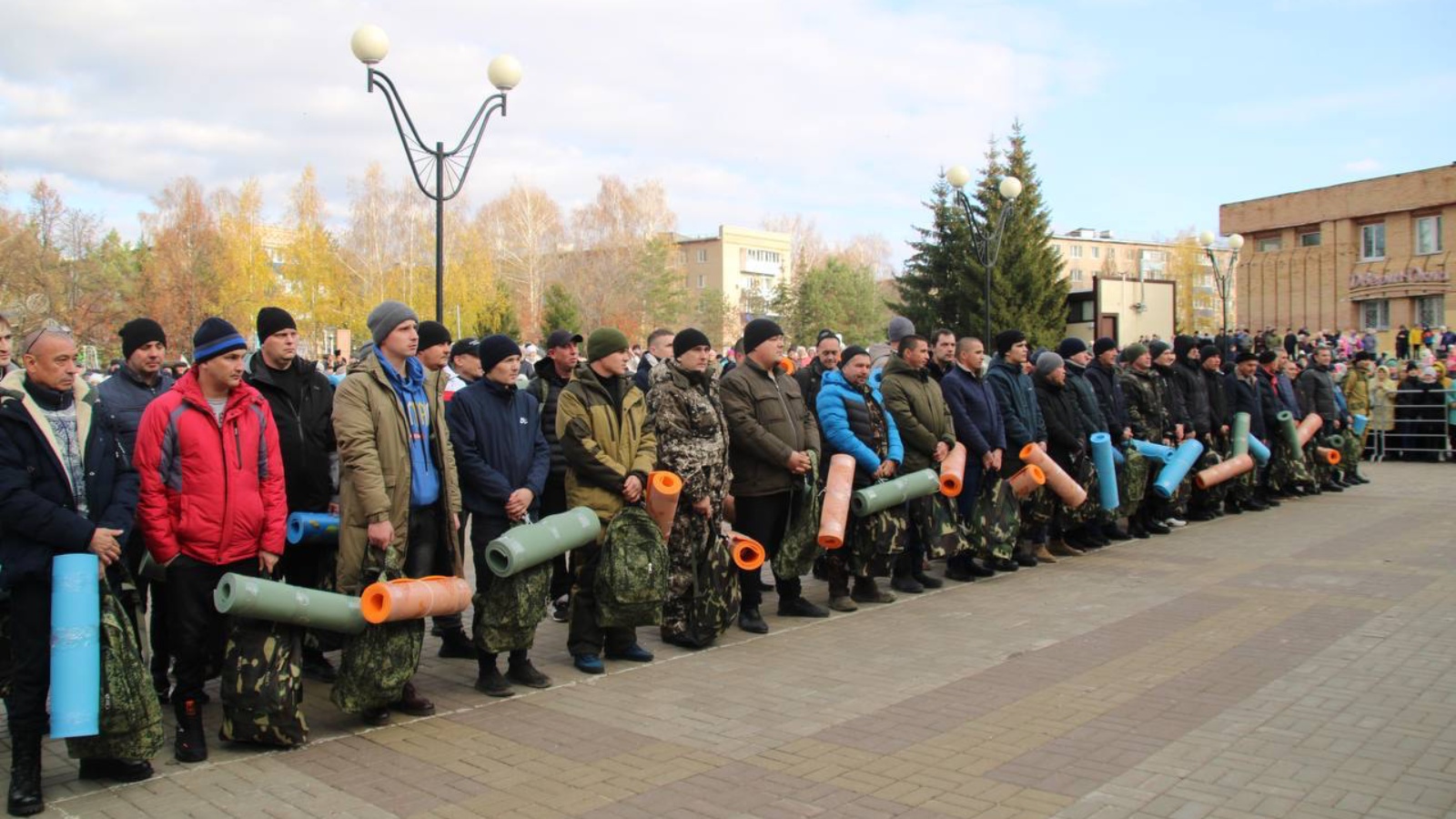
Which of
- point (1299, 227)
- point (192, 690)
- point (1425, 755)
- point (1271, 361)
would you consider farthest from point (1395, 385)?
point (1299, 227)

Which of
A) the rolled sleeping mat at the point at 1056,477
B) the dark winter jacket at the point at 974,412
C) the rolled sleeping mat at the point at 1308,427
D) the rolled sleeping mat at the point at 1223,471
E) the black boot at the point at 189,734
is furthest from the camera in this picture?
the rolled sleeping mat at the point at 1308,427

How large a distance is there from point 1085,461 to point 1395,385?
13.4m

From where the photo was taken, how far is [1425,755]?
5.24 m

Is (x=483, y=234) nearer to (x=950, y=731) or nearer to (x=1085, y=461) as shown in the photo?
(x=1085, y=461)

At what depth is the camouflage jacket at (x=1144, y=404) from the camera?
12562 millimetres

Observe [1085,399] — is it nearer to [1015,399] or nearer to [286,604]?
[1015,399]

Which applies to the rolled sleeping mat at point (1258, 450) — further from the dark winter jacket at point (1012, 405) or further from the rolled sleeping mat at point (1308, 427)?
the dark winter jacket at point (1012, 405)

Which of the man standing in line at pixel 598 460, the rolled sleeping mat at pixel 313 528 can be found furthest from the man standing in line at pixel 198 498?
the man standing in line at pixel 598 460

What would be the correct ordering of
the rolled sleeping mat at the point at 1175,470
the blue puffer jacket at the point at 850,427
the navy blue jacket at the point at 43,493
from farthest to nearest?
1. the rolled sleeping mat at the point at 1175,470
2. the blue puffer jacket at the point at 850,427
3. the navy blue jacket at the point at 43,493

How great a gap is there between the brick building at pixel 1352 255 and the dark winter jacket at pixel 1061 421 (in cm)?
4013

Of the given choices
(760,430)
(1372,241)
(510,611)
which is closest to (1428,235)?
(1372,241)

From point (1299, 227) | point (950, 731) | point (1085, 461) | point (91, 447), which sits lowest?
point (950, 731)

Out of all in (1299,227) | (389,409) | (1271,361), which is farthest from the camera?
(1299,227)

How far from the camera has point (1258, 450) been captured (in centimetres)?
1405
